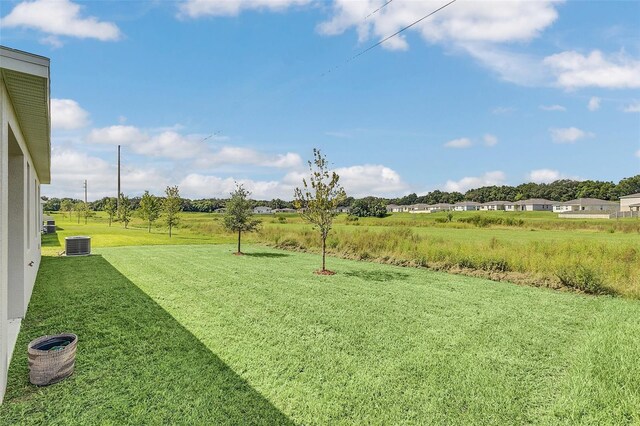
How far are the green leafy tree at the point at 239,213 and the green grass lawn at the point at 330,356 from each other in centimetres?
836

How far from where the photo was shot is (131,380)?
13.1 feet

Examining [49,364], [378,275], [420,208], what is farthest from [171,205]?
[420,208]

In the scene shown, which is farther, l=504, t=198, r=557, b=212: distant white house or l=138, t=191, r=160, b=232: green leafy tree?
l=504, t=198, r=557, b=212: distant white house

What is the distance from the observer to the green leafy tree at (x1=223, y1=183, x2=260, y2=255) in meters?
17.5

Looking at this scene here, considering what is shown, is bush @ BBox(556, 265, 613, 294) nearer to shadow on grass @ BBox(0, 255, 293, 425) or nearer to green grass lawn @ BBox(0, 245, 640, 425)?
green grass lawn @ BBox(0, 245, 640, 425)

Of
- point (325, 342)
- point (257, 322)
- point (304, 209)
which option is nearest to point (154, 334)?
point (257, 322)

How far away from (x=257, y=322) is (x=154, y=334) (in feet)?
5.49

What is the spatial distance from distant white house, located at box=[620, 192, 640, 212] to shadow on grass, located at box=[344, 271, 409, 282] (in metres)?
66.8

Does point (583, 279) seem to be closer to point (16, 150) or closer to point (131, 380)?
point (131, 380)

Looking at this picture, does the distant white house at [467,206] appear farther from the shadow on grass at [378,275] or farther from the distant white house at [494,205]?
the shadow on grass at [378,275]

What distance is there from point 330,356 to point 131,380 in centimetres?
244

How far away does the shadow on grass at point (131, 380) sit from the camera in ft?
11.0

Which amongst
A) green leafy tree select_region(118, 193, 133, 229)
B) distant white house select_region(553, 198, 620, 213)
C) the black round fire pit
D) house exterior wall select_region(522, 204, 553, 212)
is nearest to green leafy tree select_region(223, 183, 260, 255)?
the black round fire pit

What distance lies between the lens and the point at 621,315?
7.13 metres
